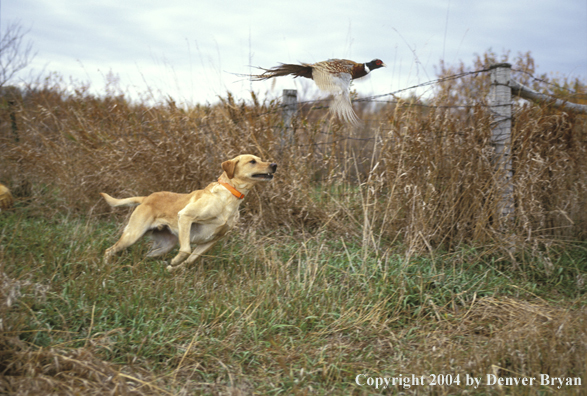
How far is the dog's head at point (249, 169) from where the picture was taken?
407cm

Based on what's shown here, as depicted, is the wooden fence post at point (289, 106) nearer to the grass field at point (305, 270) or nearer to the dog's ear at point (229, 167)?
the grass field at point (305, 270)

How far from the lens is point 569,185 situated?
4961 mm

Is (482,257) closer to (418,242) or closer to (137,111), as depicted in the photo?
(418,242)

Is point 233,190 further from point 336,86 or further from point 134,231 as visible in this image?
point 336,86

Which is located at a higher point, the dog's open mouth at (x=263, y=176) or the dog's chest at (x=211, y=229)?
the dog's open mouth at (x=263, y=176)

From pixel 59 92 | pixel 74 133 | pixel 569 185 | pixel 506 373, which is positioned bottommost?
pixel 506 373

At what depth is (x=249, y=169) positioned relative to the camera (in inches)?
161

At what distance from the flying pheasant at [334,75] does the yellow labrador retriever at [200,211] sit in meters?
0.93

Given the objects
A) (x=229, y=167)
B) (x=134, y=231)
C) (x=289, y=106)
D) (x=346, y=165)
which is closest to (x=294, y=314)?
(x=229, y=167)

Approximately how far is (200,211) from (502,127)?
3.28m

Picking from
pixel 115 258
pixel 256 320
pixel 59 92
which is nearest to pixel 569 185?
pixel 256 320

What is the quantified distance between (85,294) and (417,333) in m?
2.50

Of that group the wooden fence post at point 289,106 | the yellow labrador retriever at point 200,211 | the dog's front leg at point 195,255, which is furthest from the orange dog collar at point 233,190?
the wooden fence post at point 289,106

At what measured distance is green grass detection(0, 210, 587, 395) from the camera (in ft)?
8.93
